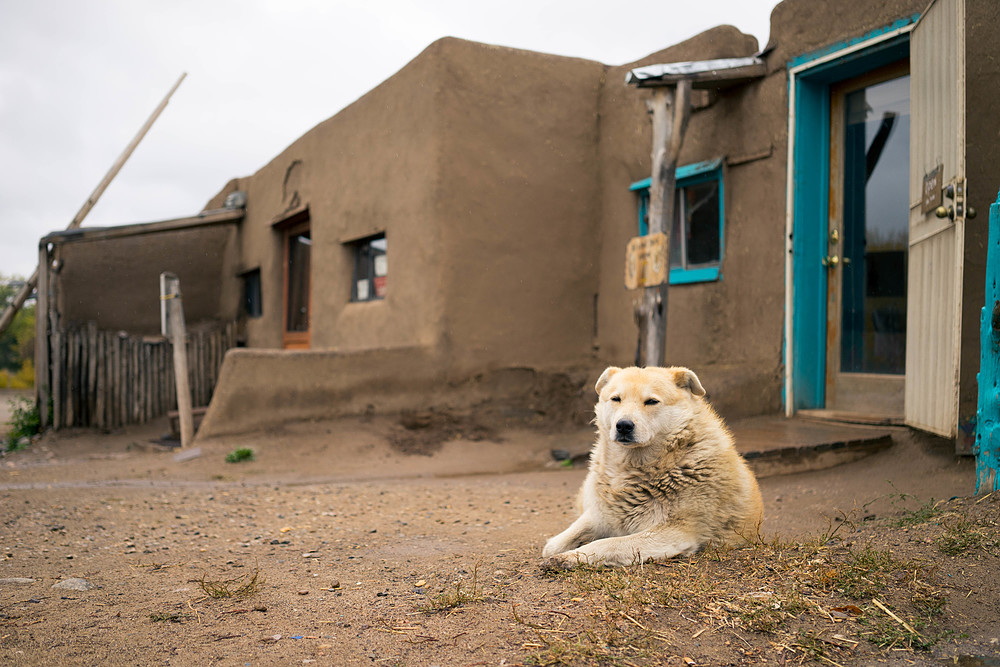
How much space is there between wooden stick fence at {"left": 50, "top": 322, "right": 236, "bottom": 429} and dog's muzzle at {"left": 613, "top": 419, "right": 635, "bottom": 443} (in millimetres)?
9861

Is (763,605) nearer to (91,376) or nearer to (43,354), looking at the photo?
(91,376)

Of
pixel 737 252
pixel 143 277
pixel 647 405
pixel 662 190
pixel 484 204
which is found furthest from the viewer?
pixel 143 277

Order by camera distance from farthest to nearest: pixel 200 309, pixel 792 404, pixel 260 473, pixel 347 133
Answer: pixel 200 309
pixel 347 133
pixel 260 473
pixel 792 404

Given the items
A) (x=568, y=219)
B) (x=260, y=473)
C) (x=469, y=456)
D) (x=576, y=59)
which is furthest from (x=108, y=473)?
(x=576, y=59)

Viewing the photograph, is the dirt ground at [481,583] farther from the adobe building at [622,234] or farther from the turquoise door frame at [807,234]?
the adobe building at [622,234]

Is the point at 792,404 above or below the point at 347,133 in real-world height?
below

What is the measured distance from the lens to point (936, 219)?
4.26 metres

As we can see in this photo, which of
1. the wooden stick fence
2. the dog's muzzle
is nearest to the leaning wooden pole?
the wooden stick fence

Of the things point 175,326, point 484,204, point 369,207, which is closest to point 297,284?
point 369,207

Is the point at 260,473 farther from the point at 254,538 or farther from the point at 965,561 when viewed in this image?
the point at 965,561

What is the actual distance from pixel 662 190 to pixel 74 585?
5253 millimetres

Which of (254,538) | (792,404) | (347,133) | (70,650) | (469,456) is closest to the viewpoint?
(70,650)

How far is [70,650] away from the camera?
7.11 feet

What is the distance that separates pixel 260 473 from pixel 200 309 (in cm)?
761
